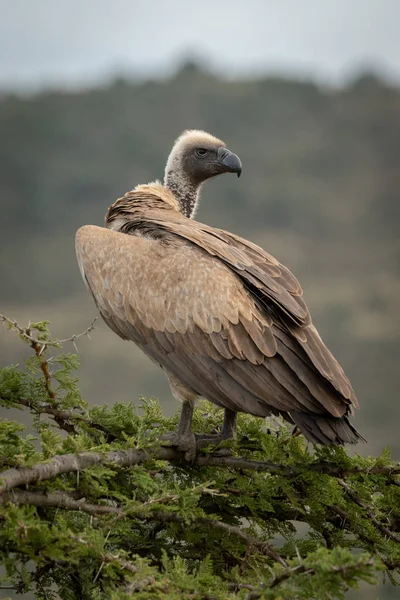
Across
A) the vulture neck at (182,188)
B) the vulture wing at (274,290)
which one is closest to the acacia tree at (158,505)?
the vulture wing at (274,290)

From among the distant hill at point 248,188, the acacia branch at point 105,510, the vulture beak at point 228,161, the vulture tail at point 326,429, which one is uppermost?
the distant hill at point 248,188

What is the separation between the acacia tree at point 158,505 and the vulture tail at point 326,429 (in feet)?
0.22

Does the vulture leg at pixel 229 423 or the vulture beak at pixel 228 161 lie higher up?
the vulture beak at pixel 228 161

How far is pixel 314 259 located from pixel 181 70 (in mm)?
32571

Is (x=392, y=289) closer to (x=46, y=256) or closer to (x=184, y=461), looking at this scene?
(x=46, y=256)

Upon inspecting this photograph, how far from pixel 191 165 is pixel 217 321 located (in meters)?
2.76

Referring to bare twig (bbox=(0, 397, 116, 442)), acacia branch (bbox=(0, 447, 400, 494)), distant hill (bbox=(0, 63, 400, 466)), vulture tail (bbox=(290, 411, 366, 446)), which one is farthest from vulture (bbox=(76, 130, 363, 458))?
distant hill (bbox=(0, 63, 400, 466))

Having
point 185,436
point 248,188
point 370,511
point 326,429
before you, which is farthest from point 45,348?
point 248,188

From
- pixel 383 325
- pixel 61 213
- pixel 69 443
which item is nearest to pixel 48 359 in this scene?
pixel 69 443

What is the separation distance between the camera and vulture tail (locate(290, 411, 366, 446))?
612cm

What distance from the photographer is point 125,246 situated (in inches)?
279

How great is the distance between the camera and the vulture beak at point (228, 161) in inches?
354

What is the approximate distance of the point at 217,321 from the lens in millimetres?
6613

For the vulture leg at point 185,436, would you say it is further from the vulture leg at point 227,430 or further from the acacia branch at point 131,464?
the vulture leg at point 227,430
